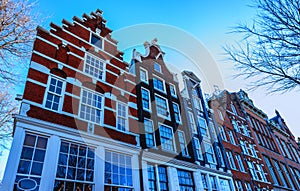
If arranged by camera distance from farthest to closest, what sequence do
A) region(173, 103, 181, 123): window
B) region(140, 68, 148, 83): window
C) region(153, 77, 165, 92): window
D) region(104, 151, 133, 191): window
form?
region(153, 77, 165, 92): window, region(173, 103, 181, 123): window, region(140, 68, 148, 83): window, region(104, 151, 133, 191): window

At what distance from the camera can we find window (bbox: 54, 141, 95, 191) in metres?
8.44

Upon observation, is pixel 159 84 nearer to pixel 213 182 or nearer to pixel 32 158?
pixel 213 182

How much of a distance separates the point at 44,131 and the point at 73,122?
1.42 metres

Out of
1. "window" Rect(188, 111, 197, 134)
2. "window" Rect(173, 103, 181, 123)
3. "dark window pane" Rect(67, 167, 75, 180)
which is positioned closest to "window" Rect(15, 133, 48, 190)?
"dark window pane" Rect(67, 167, 75, 180)

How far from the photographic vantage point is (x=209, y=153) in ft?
60.2

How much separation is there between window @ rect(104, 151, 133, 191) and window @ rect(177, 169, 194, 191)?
4.43 meters

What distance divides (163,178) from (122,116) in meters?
4.66

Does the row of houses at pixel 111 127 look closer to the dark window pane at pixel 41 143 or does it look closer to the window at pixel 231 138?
the dark window pane at pixel 41 143

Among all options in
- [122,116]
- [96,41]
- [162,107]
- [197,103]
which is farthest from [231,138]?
[96,41]

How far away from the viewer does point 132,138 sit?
12195 millimetres

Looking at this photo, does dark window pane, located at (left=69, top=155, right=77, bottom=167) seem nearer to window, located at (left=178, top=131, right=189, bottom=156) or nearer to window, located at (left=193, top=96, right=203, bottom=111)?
window, located at (left=178, top=131, right=189, bottom=156)

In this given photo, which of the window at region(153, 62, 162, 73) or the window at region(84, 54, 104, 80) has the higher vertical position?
the window at region(153, 62, 162, 73)

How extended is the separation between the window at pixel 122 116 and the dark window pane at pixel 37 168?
463 centimetres

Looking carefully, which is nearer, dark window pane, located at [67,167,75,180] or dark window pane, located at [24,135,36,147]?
dark window pane, located at [24,135,36,147]
